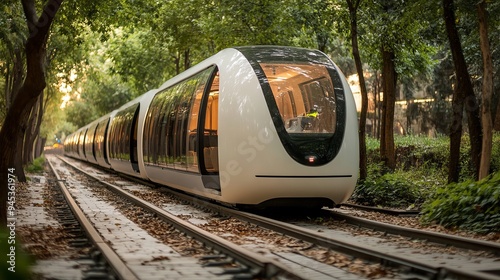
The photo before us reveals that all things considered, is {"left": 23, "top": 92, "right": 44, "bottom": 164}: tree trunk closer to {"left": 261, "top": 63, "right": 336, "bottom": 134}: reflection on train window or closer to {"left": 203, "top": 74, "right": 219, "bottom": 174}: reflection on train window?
{"left": 203, "top": 74, "right": 219, "bottom": 174}: reflection on train window

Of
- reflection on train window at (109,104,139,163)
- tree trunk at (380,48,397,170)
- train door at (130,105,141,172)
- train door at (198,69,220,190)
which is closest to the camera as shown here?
train door at (198,69,220,190)

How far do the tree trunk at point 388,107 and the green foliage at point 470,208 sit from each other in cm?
643

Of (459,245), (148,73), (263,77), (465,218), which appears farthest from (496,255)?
(148,73)

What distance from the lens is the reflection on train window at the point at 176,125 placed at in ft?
41.0

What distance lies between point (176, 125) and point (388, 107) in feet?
22.3

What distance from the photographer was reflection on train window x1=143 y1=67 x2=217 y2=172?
12.5m

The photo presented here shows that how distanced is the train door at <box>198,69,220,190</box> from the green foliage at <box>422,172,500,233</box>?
4.11m

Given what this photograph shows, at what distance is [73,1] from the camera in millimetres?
17406

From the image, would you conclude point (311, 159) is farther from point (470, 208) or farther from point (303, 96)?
point (470, 208)

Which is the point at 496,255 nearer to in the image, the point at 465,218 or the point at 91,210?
the point at 465,218

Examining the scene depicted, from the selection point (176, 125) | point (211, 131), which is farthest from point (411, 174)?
point (211, 131)

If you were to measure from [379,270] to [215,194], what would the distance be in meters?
5.67

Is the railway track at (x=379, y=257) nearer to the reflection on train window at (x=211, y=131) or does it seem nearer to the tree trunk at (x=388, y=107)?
the reflection on train window at (x=211, y=131)

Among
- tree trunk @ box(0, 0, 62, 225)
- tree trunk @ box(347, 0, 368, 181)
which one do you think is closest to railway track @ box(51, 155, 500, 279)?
tree trunk @ box(0, 0, 62, 225)
